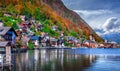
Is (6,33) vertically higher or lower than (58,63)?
higher

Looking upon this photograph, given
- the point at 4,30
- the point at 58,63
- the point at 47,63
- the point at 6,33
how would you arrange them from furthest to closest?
the point at 6,33 → the point at 4,30 → the point at 58,63 → the point at 47,63

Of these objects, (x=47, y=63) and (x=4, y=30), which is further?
(x=4, y=30)

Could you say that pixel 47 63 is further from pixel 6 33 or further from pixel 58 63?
pixel 6 33

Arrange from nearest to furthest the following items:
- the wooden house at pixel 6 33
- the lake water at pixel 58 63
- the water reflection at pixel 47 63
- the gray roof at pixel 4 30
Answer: the water reflection at pixel 47 63
the lake water at pixel 58 63
the gray roof at pixel 4 30
the wooden house at pixel 6 33

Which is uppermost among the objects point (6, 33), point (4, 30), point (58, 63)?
point (4, 30)

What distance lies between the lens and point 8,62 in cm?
5812

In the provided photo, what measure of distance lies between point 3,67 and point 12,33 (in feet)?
248

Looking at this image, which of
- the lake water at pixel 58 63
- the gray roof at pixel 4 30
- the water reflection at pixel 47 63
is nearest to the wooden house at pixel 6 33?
the gray roof at pixel 4 30

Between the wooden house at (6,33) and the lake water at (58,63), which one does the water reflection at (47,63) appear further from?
the wooden house at (6,33)

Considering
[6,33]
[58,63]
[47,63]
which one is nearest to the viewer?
[47,63]

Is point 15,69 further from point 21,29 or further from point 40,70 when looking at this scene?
point 21,29

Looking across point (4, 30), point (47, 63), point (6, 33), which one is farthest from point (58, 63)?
point (6, 33)

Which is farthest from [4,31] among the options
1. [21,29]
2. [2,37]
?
[21,29]

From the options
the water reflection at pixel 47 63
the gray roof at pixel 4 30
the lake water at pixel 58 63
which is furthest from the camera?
the gray roof at pixel 4 30
